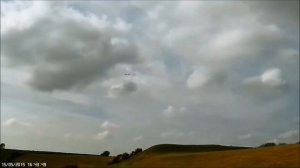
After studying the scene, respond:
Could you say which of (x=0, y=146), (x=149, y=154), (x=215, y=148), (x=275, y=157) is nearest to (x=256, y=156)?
(x=275, y=157)

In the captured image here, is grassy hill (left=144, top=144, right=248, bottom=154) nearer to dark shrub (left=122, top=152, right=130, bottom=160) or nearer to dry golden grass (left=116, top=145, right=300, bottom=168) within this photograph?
dark shrub (left=122, top=152, right=130, bottom=160)

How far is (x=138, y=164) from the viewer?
85000mm

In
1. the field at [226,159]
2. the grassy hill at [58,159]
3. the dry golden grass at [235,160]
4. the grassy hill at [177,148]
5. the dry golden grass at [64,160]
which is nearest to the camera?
→ the dry golden grass at [235,160]

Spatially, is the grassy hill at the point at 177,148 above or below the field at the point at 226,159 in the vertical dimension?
above

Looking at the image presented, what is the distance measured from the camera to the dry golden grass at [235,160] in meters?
63.4

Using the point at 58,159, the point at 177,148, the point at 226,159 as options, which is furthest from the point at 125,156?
the point at 226,159

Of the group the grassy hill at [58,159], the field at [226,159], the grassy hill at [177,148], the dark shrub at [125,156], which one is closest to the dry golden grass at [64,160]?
the grassy hill at [58,159]

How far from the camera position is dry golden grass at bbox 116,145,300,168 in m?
63.4

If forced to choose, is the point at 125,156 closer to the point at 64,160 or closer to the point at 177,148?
the point at 64,160

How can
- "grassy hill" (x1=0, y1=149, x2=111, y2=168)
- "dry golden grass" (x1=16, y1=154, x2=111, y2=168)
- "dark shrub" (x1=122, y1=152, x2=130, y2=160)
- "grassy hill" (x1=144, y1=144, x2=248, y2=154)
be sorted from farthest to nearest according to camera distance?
1. "grassy hill" (x1=144, y1=144, x2=248, y2=154)
2. "dark shrub" (x1=122, y1=152, x2=130, y2=160)
3. "dry golden grass" (x1=16, y1=154, x2=111, y2=168)
4. "grassy hill" (x1=0, y1=149, x2=111, y2=168)

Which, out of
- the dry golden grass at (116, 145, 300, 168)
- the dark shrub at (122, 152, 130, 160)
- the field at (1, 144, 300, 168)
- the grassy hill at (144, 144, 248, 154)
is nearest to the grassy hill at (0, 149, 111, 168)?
the field at (1, 144, 300, 168)

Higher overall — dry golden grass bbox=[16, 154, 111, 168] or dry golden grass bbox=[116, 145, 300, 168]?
dry golden grass bbox=[16, 154, 111, 168]

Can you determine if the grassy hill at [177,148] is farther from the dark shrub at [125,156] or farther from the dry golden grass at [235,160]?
the dry golden grass at [235,160]

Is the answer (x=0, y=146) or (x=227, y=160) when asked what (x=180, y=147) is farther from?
(x=0, y=146)
